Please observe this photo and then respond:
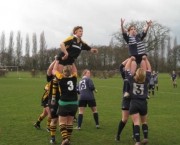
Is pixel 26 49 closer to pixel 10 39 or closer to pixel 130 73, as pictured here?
pixel 10 39

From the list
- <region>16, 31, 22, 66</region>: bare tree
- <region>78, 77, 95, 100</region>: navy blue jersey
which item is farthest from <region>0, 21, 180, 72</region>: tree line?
<region>78, 77, 95, 100</region>: navy blue jersey

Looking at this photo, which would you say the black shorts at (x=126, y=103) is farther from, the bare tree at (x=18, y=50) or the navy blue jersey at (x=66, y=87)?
the bare tree at (x=18, y=50)

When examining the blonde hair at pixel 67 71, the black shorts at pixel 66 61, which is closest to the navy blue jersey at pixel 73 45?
the black shorts at pixel 66 61

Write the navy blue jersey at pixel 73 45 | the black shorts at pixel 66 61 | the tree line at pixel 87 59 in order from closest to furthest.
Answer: the navy blue jersey at pixel 73 45
the black shorts at pixel 66 61
the tree line at pixel 87 59

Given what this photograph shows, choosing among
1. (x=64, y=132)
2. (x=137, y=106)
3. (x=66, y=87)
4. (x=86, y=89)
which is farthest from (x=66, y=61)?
(x=86, y=89)

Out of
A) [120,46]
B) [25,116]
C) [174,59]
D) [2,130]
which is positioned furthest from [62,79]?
[174,59]

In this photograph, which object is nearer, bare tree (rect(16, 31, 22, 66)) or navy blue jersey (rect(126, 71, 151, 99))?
navy blue jersey (rect(126, 71, 151, 99))

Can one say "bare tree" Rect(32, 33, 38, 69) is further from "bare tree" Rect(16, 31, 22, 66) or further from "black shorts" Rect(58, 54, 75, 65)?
"black shorts" Rect(58, 54, 75, 65)

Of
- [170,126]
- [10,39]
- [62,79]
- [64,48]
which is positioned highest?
[10,39]

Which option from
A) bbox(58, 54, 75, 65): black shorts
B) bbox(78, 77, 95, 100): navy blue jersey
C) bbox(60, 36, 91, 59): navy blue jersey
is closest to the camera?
bbox(60, 36, 91, 59): navy blue jersey

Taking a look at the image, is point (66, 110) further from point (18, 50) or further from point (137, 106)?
point (18, 50)

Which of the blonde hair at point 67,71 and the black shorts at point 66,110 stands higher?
the blonde hair at point 67,71

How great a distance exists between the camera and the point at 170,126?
13445 mm

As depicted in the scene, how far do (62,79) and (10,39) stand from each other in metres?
111
